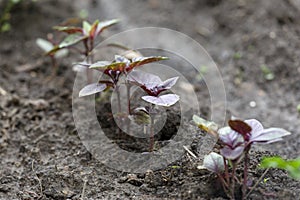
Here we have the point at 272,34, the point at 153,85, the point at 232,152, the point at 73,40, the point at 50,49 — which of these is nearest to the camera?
the point at 232,152

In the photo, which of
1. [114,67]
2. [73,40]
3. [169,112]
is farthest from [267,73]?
[114,67]

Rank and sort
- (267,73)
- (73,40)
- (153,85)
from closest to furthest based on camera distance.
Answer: (153,85) < (73,40) < (267,73)

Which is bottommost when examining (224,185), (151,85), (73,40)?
(224,185)

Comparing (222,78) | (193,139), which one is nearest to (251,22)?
(222,78)

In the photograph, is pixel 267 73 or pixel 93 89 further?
pixel 267 73

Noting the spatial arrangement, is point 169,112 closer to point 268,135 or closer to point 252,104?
point 268,135

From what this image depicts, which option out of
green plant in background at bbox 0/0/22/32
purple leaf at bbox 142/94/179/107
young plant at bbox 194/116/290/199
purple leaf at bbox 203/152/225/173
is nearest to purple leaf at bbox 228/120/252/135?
young plant at bbox 194/116/290/199

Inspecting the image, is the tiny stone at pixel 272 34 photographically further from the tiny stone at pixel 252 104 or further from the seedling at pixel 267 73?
the tiny stone at pixel 252 104
